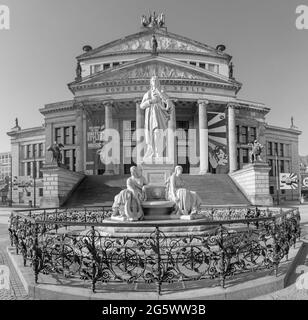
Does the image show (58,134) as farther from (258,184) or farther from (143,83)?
(258,184)

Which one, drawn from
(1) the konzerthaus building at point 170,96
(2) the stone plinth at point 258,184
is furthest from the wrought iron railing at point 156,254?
(1) the konzerthaus building at point 170,96

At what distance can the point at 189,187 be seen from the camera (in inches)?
1220

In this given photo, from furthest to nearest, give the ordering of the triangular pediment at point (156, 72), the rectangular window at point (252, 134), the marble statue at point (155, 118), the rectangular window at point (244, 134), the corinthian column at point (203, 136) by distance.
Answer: the rectangular window at point (252, 134)
the rectangular window at point (244, 134)
the triangular pediment at point (156, 72)
the corinthian column at point (203, 136)
the marble statue at point (155, 118)

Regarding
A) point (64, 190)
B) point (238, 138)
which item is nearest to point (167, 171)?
point (64, 190)

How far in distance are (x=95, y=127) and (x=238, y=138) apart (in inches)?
978

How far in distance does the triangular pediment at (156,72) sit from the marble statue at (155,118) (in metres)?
33.8

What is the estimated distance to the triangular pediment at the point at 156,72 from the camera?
4488 cm

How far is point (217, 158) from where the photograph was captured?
4497 centimetres

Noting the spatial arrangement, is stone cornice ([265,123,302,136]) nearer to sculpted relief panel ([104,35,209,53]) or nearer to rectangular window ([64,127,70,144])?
sculpted relief panel ([104,35,209,53])

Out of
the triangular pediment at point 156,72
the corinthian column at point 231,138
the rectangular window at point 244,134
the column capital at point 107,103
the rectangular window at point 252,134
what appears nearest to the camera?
the column capital at point 107,103

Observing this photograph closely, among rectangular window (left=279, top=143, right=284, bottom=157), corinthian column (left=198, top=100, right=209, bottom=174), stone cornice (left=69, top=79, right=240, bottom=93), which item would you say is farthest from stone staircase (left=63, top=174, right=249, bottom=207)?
rectangular window (left=279, top=143, right=284, bottom=157)

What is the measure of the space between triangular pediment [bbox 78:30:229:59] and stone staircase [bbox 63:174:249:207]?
27.9 meters

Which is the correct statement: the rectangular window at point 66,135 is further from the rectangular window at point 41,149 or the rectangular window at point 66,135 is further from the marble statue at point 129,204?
the marble statue at point 129,204
